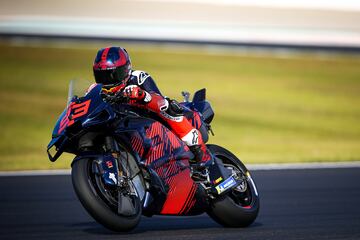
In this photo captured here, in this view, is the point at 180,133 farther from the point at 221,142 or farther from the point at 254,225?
the point at 221,142

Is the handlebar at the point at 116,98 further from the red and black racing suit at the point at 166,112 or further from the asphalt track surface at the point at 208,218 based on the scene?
the asphalt track surface at the point at 208,218

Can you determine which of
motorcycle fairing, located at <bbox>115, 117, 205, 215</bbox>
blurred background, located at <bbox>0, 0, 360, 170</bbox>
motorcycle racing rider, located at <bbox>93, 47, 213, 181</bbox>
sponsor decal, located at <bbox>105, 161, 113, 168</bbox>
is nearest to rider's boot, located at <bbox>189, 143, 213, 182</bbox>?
motorcycle racing rider, located at <bbox>93, 47, 213, 181</bbox>

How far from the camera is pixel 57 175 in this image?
1067 cm

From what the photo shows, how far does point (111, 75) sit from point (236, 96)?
15.3m

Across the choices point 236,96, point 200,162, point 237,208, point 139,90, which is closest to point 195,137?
point 200,162

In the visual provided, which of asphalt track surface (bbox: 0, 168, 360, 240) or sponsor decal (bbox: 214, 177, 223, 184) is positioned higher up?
sponsor decal (bbox: 214, 177, 223, 184)

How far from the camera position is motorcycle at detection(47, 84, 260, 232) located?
6.29 m

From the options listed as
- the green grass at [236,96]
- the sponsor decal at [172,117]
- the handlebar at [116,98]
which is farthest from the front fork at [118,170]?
the green grass at [236,96]

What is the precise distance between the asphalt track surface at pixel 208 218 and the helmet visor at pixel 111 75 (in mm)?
1121

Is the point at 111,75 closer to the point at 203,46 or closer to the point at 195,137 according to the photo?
the point at 195,137

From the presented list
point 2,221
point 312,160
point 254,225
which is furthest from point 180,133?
point 312,160

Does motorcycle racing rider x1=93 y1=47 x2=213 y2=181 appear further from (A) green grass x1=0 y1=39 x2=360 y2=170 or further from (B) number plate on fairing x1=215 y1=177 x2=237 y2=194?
(A) green grass x1=0 y1=39 x2=360 y2=170

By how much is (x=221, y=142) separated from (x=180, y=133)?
8101 mm

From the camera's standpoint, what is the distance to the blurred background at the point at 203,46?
74.4 ft
